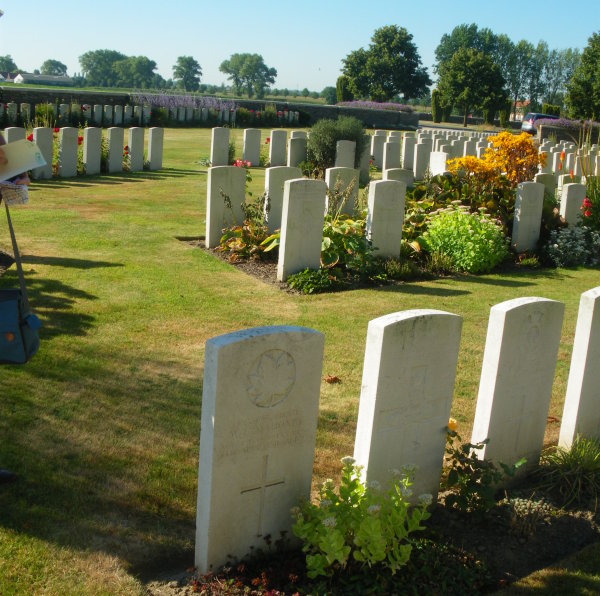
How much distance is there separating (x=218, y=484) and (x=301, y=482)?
484 millimetres

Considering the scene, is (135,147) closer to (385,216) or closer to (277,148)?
(277,148)

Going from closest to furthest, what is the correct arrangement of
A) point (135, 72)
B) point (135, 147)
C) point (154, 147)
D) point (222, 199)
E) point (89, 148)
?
1. point (222, 199)
2. point (89, 148)
3. point (135, 147)
4. point (154, 147)
5. point (135, 72)

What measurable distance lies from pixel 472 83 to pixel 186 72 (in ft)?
317

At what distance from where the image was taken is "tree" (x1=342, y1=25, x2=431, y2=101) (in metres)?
70.6

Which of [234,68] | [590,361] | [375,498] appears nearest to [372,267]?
[590,361]

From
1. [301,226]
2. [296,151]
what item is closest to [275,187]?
[301,226]

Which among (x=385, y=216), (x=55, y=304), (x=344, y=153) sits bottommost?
(x=55, y=304)

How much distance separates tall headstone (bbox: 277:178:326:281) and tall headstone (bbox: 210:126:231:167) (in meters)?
10.3

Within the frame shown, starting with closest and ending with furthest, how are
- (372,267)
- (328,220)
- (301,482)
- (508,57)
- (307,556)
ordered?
1. (307,556)
2. (301,482)
3. (372,267)
4. (328,220)
5. (508,57)

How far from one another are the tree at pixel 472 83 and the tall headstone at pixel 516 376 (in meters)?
54.1

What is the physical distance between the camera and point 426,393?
13.1 feet

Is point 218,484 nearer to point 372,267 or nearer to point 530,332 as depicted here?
point 530,332

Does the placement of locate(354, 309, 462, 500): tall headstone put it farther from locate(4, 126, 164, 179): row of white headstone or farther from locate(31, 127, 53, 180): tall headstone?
locate(31, 127, 53, 180): tall headstone

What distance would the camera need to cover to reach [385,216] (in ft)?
30.2
